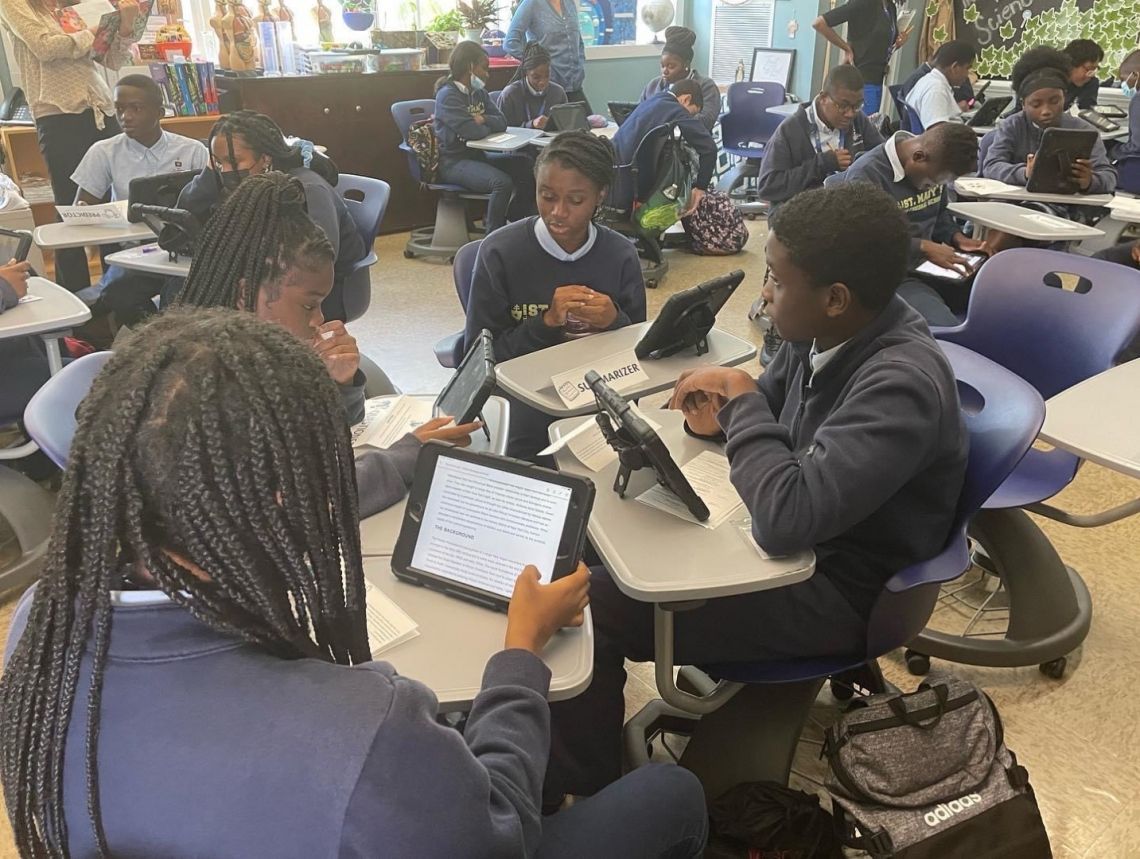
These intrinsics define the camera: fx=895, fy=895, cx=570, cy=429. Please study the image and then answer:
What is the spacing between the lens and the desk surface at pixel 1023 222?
3.03 meters

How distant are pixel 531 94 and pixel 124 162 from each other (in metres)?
2.90

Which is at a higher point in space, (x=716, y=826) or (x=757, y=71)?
(x=757, y=71)

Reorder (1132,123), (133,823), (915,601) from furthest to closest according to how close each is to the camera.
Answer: (1132,123) < (915,601) < (133,823)

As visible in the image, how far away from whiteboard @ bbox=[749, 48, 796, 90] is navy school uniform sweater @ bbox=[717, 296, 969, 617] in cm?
640

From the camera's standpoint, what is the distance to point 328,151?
5.45 m

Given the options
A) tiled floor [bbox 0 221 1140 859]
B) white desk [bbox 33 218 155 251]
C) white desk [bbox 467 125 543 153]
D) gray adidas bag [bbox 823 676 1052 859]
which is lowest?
tiled floor [bbox 0 221 1140 859]

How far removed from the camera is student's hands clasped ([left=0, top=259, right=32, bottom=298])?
241cm

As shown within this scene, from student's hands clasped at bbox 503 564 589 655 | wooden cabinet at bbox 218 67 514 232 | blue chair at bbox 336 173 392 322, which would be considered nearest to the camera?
student's hands clasped at bbox 503 564 589 655

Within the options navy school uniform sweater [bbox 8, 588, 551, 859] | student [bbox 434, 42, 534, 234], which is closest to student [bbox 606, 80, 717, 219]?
student [bbox 434, 42, 534, 234]

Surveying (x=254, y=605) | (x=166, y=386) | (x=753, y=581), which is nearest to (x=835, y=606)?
(x=753, y=581)

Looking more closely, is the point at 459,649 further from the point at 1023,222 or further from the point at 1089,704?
the point at 1023,222

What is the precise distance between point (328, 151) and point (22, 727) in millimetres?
5166

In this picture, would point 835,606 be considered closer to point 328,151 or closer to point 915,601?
point 915,601

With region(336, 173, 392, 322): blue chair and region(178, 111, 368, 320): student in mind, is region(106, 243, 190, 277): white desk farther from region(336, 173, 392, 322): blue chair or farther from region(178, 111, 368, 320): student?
region(336, 173, 392, 322): blue chair
